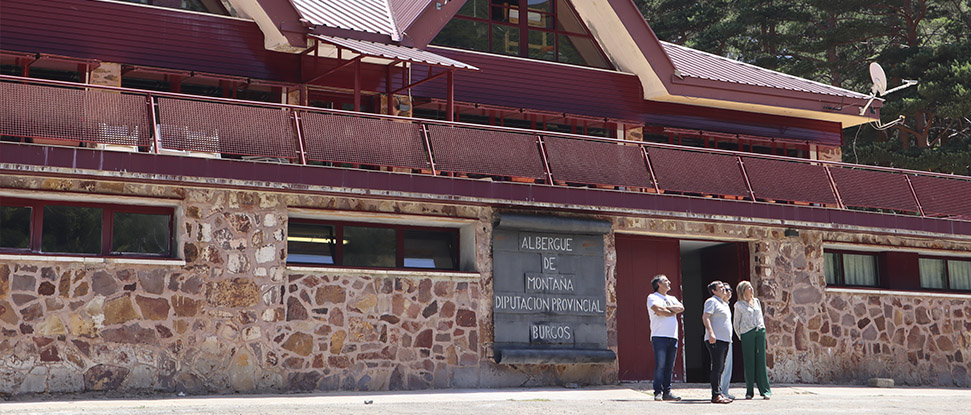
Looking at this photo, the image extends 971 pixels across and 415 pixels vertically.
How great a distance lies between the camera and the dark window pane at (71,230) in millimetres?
13117

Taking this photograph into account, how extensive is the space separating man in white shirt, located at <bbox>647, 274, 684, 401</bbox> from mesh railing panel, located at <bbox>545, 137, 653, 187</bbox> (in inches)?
129

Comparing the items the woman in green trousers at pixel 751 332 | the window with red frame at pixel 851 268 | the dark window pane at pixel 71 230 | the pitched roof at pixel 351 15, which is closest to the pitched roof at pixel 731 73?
the window with red frame at pixel 851 268

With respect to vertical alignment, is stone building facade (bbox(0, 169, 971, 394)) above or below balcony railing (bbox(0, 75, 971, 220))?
below

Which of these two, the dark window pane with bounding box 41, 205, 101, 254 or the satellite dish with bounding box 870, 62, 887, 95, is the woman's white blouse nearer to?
the dark window pane with bounding box 41, 205, 101, 254

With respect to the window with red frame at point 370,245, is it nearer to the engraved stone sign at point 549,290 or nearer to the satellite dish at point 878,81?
the engraved stone sign at point 549,290

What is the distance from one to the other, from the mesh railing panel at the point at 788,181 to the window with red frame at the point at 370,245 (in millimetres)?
5149

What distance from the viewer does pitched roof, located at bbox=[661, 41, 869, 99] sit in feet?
68.5

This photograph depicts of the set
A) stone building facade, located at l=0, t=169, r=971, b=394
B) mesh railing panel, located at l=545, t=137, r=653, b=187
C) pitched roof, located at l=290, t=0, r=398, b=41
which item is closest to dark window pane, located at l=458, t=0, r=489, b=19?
pitched roof, located at l=290, t=0, r=398, b=41

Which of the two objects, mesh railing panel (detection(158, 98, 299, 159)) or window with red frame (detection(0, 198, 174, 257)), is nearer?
window with red frame (detection(0, 198, 174, 257))

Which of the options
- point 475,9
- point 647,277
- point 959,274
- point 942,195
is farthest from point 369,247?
point 959,274

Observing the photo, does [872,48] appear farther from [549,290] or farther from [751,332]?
[751,332]

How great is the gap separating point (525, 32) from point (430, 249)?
5.93 metres

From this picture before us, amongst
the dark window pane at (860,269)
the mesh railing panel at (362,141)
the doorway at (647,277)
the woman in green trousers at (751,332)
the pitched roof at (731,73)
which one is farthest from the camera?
the pitched roof at (731,73)

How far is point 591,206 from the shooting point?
16.2 metres
